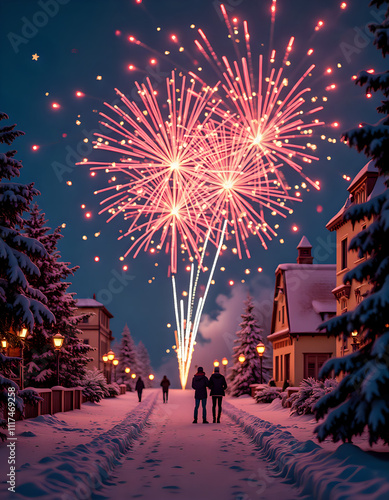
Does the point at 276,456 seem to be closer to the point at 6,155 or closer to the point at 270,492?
the point at 270,492

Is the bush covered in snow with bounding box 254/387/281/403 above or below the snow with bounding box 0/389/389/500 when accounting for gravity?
below

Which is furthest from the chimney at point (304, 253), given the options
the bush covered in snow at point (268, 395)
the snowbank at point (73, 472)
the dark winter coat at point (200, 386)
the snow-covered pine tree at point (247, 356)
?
the snowbank at point (73, 472)

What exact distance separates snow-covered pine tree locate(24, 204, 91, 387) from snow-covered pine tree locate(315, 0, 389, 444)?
18.4 meters

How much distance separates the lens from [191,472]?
32.6 ft

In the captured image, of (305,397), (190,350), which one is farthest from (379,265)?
(190,350)

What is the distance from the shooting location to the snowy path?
8352 mm

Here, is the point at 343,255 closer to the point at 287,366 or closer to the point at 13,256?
the point at 287,366

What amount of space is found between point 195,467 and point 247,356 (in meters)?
35.5

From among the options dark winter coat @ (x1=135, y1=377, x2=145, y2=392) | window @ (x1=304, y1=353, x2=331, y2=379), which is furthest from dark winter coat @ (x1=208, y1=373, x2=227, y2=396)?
dark winter coat @ (x1=135, y1=377, x2=145, y2=392)

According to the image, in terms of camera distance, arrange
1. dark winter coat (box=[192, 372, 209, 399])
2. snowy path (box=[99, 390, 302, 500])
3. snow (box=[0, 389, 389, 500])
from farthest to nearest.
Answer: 1. dark winter coat (box=[192, 372, 209, 399])
2. snowy path (box=[99, 390, 302, 500])
3. snow (box=[0, 389, 389, 500])

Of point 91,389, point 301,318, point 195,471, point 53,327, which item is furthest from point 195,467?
point 301,318

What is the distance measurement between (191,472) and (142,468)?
97 cm

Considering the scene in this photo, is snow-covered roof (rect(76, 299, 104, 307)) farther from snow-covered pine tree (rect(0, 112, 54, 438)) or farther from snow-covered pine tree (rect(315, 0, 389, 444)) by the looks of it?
snow-covered pine tree (rect(315, 0, 389, 444))

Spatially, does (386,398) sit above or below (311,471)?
above
